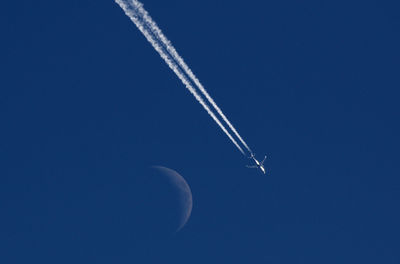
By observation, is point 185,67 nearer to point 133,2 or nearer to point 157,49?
point 157,49

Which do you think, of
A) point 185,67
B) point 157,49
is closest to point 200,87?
point 185,67

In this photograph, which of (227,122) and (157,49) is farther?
(227,122)

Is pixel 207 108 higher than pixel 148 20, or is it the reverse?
pixel 148 20

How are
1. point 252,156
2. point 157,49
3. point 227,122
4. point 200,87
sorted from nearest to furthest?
point 157,49, point 200,87, point 227,122, point 252,156

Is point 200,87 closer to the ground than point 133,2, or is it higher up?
closer to the ground

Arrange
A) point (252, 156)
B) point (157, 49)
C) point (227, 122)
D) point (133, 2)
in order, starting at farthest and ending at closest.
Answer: point (252, 156), point (227, 122), point (157, 49), point (133, 2)

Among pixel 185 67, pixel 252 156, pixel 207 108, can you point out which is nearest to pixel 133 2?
pixel 185 67

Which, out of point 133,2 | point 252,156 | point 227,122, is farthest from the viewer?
point 252,156

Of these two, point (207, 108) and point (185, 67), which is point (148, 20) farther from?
point (207, 108)

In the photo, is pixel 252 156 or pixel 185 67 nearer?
pixel 185 67
